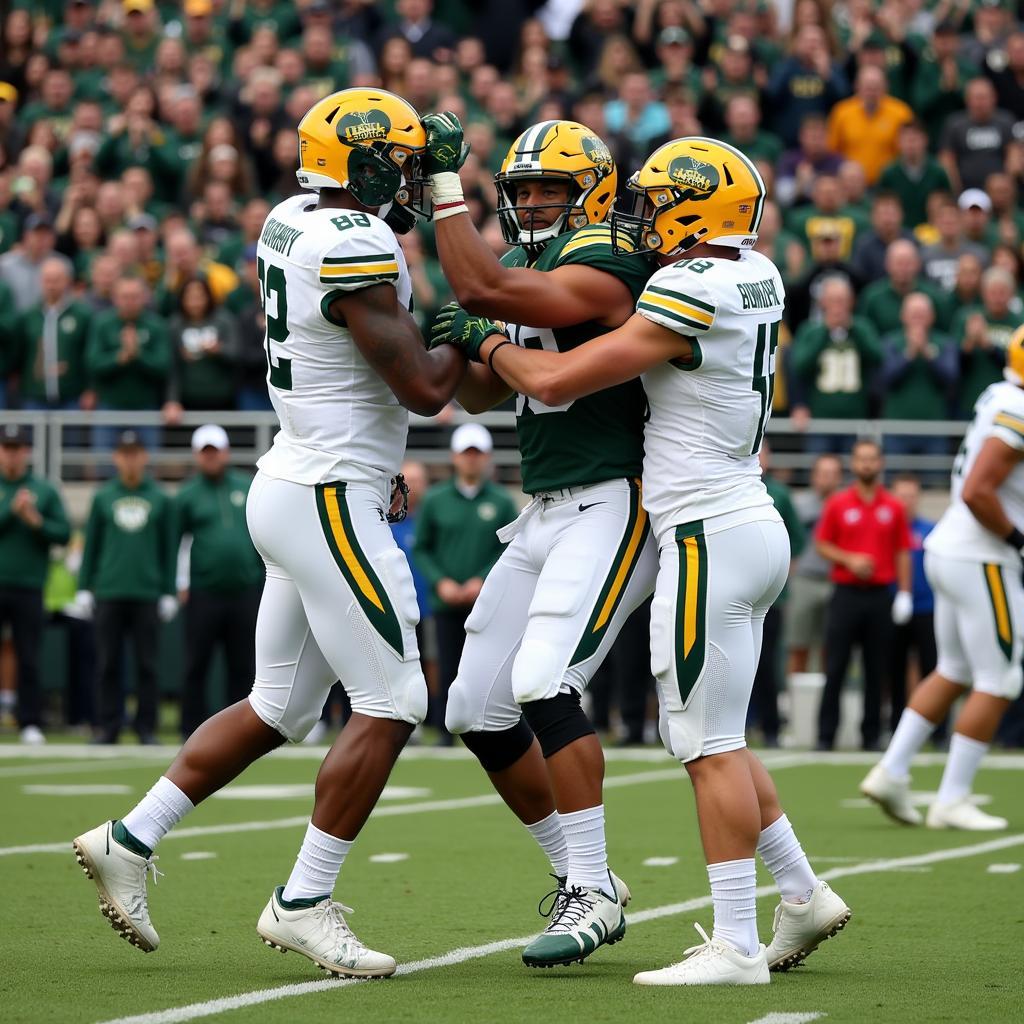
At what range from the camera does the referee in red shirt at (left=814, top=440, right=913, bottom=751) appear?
13.0m

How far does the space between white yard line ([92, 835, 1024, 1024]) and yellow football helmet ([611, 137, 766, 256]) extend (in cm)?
193

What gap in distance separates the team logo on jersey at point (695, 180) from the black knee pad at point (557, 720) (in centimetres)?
133

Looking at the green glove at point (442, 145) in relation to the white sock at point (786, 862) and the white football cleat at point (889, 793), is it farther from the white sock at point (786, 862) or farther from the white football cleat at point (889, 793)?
the white football cleat at point (889, 793)

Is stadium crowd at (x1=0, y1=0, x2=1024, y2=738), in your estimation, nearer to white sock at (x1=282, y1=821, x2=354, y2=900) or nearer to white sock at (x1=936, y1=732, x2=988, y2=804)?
white sock at (x1=936, y1=732, x2=988, y2=804)

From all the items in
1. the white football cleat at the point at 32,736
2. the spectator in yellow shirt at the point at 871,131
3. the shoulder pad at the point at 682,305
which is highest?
the spectator in yellow shirt at the point at 871,131

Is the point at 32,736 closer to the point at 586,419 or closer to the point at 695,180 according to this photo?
the point at 586,419

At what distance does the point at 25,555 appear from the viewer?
1348cm

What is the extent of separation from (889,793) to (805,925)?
11.8 feet

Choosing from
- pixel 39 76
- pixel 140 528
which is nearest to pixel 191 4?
pixel 39 76

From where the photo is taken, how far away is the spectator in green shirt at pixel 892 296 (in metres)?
14.6

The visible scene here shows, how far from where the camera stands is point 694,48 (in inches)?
702

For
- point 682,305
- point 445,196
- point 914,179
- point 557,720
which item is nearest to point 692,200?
point 682,305

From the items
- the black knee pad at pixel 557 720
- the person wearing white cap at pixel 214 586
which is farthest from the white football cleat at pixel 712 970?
the person wearing white cap at pixel 214 586

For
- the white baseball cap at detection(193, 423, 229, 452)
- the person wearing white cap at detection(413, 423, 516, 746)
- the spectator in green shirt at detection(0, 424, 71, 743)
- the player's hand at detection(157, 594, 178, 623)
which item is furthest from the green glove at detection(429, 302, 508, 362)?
the player's hand at detection(157, 594, 178, 623)
